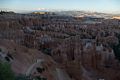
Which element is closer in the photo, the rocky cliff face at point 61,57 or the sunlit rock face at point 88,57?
the rocky cliff face at point 61,57

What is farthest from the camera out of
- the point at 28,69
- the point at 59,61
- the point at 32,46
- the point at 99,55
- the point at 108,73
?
the point at 32,46

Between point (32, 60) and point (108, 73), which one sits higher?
point (32, 60)

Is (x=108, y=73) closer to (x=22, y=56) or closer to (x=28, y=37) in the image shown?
(x=22, y=56)

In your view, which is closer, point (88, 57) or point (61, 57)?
point (61, 57)

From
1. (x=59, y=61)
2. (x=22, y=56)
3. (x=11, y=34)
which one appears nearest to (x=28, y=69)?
(x=22, y=56)

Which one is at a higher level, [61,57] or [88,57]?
[61,57]

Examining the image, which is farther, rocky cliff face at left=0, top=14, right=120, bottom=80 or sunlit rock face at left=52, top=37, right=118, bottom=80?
sunlit rock face at left=52, top=37, right=118, bottom=80

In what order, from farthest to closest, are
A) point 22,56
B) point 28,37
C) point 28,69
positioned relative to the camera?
point 28,37 < point 22,56 < point 28,69

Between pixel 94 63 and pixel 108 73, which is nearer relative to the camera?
pixel 108 73

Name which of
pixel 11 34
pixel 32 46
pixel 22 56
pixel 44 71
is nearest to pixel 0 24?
pixel 11 34
